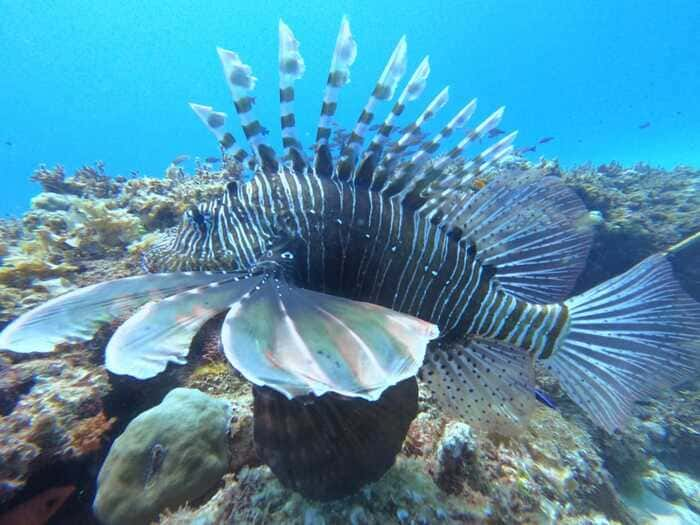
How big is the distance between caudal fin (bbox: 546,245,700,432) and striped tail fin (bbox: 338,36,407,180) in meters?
1.85

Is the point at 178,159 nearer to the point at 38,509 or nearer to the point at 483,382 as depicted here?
the point at 38,509

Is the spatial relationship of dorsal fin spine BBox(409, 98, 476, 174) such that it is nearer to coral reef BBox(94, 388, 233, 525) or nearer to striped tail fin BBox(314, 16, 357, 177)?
striped tail fin BBox(314, 16, 357, 177)

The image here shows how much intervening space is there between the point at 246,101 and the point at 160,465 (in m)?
2.42

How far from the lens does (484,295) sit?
2.40 m

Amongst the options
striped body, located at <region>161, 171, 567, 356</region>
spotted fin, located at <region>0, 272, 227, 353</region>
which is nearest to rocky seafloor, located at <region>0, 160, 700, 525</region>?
striped body, located at <region>161, 171, 567, 356</region>

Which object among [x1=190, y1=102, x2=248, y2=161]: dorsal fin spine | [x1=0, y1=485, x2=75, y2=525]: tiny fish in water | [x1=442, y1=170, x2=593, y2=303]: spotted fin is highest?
[x1=190, y1=102, x2=248, y2=161]: dorsal fin spine

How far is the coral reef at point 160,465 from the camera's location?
2.13 meters

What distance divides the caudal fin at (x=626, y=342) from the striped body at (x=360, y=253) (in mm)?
192

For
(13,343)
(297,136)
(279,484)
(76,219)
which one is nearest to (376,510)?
(279,484)

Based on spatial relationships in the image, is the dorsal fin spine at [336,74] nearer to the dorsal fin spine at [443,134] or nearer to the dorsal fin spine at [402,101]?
the dorsal fin spine at [402,101]

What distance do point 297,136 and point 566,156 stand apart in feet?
274

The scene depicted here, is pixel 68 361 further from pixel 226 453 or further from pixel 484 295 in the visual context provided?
pixel 484 295

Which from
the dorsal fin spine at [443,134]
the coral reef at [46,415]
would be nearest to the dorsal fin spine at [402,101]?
the dorsal fin spine at [443,134]

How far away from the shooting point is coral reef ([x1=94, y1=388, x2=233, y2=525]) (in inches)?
83.7
